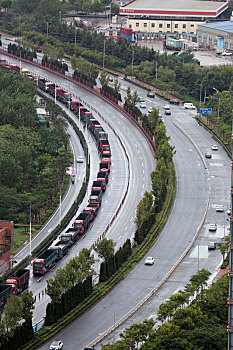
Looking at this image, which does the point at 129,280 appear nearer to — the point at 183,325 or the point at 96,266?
the point at 96,266

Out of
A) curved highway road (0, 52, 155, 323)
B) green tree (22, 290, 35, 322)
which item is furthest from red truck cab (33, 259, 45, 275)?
green tree (22, 290, 35, 322)

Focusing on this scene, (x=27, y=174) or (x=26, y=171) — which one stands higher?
(x=26, y=171)

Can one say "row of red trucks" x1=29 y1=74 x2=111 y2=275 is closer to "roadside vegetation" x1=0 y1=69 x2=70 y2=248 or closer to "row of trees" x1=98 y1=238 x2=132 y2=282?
"roadside vegetation" x1=0 y1=69 x2=70 y2=248

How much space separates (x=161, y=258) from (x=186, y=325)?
3704cm

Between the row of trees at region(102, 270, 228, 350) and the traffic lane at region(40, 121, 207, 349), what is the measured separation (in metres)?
6.67

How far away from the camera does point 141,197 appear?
176375 millimetres

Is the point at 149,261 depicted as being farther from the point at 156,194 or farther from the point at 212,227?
the point at 156,194

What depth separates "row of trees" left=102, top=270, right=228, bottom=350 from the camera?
105m

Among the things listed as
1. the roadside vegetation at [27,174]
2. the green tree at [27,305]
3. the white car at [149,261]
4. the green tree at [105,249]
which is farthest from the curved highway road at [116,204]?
the white car at [149,261]

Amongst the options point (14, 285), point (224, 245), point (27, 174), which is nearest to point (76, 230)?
point (224, 245)

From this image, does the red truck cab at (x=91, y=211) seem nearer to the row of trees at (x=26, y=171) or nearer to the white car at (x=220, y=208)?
the row of trees at (x=26, y=171)

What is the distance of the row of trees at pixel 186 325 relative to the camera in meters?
105

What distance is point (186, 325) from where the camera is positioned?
11162 cm

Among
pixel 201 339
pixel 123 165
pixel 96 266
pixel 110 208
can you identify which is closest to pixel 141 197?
pixel 110 208
